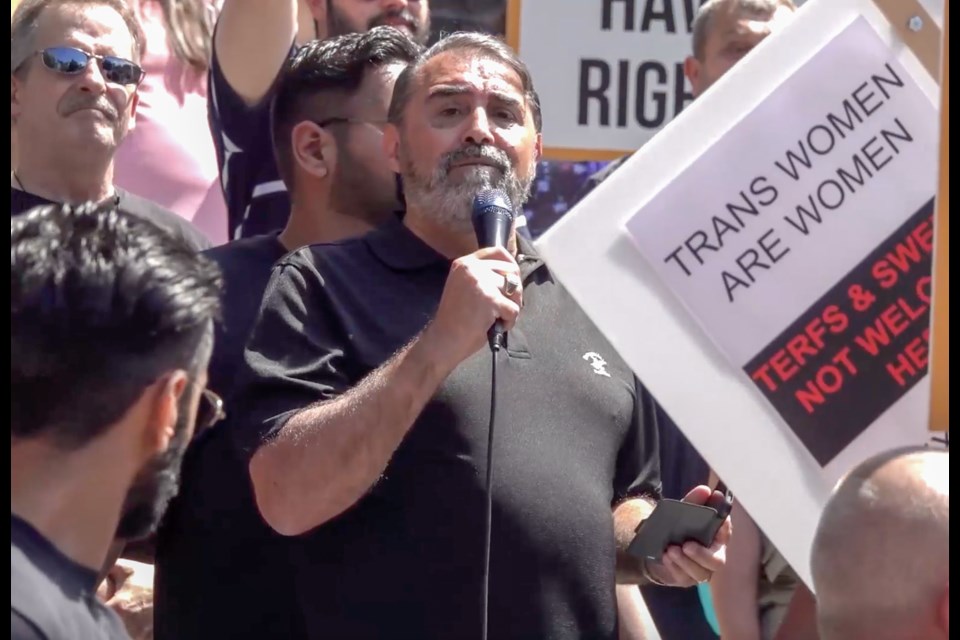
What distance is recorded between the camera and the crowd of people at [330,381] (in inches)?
79.4

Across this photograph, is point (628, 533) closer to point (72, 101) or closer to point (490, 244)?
point (490, 244)

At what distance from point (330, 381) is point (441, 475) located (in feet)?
0.84

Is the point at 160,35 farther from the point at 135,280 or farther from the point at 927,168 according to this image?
the point at 135,280

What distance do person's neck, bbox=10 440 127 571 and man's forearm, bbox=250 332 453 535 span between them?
0.87m

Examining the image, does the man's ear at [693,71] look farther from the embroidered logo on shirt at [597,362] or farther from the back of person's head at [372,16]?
the embroidered logo on shirt at [597,362]

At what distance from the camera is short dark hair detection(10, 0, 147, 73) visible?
12.8 feet

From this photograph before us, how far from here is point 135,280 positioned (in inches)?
78.8

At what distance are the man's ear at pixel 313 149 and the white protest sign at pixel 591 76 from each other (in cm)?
94

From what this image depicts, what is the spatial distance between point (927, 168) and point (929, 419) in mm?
502

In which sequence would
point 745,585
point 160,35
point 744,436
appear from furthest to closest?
1. point 160,35
2. point 745,585
3. point 744,436

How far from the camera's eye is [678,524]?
10.2 ft

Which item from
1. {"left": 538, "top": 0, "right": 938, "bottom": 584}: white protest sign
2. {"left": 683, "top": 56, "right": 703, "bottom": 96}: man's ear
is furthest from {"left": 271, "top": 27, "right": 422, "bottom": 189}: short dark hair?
{"left": 538, "top": 0, "right": 938, "bottom": 584}: white protest sign

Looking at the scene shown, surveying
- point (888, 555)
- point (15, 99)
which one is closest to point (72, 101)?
point (15, 99)

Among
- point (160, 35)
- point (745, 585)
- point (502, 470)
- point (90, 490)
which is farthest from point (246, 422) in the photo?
point (160, 35)
